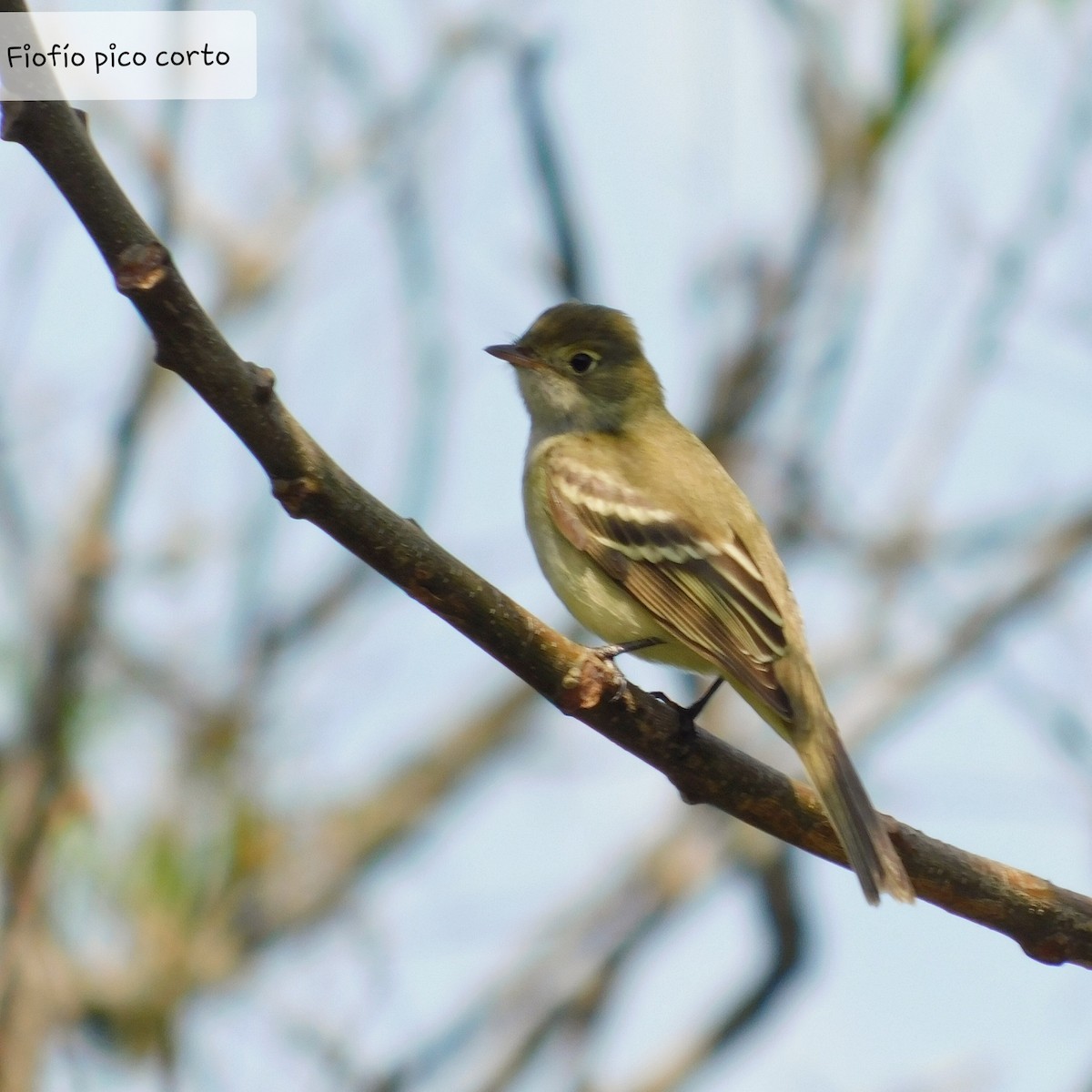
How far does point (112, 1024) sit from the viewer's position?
883 centimetres

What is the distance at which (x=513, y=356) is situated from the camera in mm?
7238

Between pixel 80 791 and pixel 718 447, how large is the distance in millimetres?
4146

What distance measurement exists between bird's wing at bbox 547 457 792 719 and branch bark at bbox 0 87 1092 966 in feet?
2.78

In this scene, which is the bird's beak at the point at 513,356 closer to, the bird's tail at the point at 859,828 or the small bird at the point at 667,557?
the small bird at the point at 667,557

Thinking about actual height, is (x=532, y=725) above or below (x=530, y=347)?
below

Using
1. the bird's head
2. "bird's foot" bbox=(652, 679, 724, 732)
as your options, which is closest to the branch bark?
"bird's foot" bbox=(652, 679, 724, 732)

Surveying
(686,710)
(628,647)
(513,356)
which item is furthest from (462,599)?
(513,356)

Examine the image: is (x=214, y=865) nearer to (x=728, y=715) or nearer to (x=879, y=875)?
(x=728, y=715)

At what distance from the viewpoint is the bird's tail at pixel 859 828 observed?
4.33 meters

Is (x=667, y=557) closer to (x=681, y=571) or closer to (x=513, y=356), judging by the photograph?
(x=681, y=571)

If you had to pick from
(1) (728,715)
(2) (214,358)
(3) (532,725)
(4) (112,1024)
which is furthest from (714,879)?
(2) (214,358)

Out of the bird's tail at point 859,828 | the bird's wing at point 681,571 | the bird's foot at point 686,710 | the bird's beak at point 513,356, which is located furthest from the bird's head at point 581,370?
the bird's tail at point 859,828

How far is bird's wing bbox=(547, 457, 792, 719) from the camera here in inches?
214

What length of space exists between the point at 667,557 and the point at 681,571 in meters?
0.09
